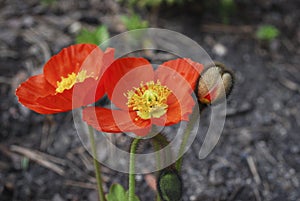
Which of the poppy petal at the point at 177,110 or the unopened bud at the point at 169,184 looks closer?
the poppy petal at the point at 177,110

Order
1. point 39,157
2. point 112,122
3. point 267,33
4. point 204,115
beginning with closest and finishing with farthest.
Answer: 1. point 112,122
2. point 39,157
3. point 204,115
4. point 267,33

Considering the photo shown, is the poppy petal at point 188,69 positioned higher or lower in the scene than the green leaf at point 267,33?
lower

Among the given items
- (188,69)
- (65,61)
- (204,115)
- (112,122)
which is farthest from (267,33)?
(112,122)

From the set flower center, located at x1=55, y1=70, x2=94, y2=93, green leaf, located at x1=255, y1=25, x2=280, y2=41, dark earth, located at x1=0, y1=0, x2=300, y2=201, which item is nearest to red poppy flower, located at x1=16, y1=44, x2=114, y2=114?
flower center, located at x1=55, y1=70, x2=94, y2=93

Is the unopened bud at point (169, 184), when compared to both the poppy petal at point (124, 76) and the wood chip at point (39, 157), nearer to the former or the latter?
the poppy petal at point (124, 76)

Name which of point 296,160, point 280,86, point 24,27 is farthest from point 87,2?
point 296,160

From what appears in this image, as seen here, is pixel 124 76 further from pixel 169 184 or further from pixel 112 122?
pixel 169 184

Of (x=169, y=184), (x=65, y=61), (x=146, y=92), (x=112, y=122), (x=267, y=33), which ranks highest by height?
(x=267, y=33)

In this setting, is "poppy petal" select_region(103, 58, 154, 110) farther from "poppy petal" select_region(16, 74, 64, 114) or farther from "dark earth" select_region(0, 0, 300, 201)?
"dark earth" select_region(0, 0, 300, 201)

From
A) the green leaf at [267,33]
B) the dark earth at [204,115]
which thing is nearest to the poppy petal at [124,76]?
the dark earth at [204,115]
